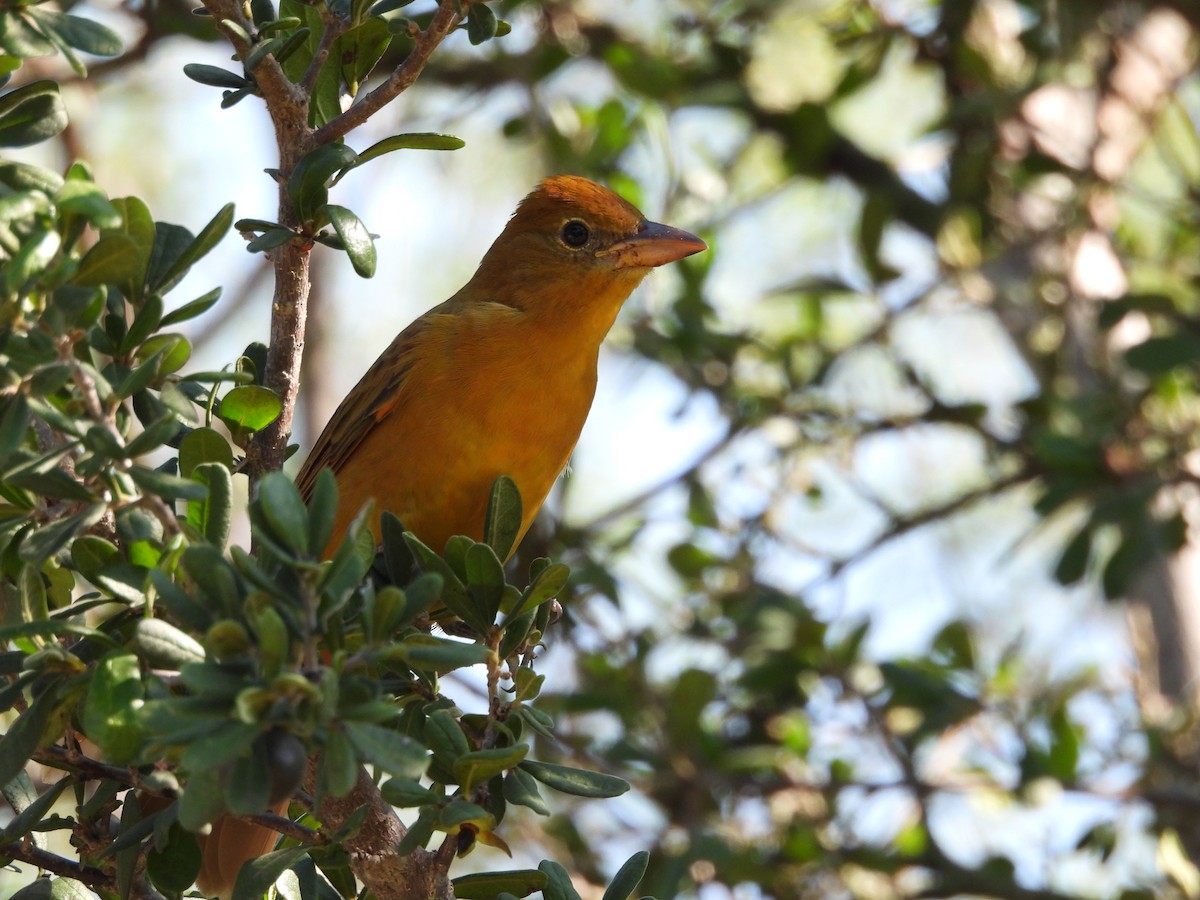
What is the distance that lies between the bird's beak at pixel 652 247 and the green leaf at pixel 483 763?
7.27 ft

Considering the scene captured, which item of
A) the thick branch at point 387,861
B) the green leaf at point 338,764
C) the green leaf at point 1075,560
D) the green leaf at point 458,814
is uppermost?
the green leaf at point 338,764

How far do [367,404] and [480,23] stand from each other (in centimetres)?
166

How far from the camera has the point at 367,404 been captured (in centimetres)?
406

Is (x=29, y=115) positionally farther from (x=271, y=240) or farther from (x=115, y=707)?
(x=115, y=707)

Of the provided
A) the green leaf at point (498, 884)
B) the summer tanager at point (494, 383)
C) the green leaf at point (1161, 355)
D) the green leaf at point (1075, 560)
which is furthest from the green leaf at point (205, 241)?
the green leaf at point (1075, 560)

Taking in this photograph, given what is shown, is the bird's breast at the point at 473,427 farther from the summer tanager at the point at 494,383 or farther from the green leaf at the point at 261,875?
the green leaf at the point at 261,875

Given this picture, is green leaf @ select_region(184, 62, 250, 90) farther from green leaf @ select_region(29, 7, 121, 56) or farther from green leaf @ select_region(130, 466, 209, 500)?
green leaf @ select_region(130, 466, 209, 500)

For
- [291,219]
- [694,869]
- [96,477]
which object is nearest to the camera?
[96,477]

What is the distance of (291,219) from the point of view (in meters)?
2.56

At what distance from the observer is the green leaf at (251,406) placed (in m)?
2.46

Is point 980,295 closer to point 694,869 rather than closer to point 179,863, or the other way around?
point 694,869

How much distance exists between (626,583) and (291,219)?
124 inches

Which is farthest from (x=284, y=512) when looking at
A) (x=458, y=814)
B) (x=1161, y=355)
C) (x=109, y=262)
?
(x=1161, y=355)

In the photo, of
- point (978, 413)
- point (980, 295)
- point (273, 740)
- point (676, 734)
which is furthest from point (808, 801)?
point (273, 740)
